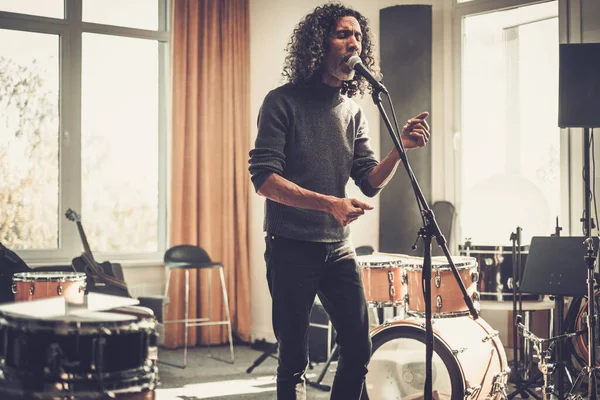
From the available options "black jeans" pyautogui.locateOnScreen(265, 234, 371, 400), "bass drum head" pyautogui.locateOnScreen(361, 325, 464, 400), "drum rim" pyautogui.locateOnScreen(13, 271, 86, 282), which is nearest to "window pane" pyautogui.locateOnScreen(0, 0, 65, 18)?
"drum rim" pyautogui.locateOnScreen(13, 271, 86, 282)

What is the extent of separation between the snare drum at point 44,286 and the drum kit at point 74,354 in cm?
226

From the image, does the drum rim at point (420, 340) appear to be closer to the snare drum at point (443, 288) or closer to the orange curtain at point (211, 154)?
the snare drum at point (443, 288)

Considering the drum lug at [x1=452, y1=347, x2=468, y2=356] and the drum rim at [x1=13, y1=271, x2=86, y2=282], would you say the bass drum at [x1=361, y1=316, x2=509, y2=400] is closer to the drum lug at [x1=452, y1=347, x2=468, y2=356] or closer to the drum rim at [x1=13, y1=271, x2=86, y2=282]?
the drum lug at [x1=452, y1=347, x2=468, y2=356]

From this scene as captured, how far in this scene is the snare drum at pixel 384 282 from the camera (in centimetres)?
368

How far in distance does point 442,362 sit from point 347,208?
4.72 feet

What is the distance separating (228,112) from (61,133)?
1.38 metres

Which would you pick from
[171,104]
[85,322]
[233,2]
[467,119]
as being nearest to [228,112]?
[171,104]

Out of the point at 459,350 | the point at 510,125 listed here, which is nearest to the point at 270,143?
the point at 459,350

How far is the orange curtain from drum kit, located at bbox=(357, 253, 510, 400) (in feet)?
8.51

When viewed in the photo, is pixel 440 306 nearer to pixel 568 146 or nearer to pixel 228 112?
pixel 568 146

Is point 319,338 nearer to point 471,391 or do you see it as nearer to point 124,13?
point 471,391

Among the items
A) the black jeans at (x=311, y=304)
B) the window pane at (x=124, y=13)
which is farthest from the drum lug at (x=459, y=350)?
the window pane at (x=124, y=13)

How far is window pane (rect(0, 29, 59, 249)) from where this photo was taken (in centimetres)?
555

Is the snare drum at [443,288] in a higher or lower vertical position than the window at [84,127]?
lower
